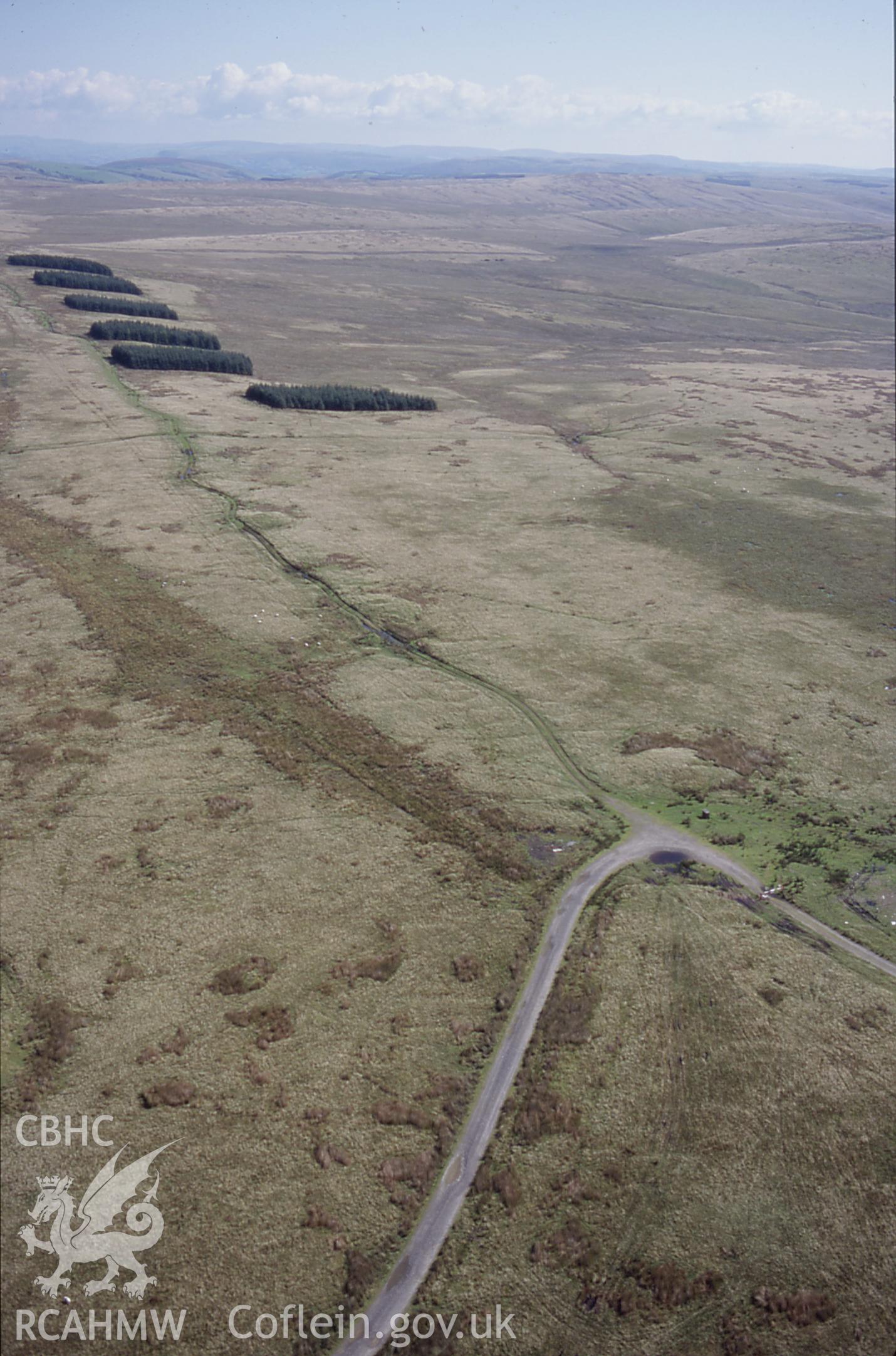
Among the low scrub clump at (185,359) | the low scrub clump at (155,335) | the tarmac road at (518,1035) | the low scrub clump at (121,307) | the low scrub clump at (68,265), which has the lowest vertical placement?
the tarmac road at (518,1035)

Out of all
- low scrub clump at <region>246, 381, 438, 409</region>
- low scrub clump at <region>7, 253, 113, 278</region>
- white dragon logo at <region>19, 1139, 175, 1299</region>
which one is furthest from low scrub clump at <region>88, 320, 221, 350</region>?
white dragon logo at <region>19, 1139, 175, 1299</region>

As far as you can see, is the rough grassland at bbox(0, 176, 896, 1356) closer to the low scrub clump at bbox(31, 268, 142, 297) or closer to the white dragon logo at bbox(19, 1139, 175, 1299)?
the white dragon logo at bbox(19, 1139, 175, 1299)

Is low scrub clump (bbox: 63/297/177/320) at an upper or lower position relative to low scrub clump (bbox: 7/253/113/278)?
lower

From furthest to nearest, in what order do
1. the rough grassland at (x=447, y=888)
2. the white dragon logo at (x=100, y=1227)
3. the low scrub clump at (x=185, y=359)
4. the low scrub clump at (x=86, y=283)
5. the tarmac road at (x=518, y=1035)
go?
the low scrub clump at (x=86, y=283) < the low scrub clump at (x=185, y=359) < the rough grassland at (x=447, y=888) < the tarmac road at (x=518, y=1035) < the white dragon logo at (x=100, y=1227)

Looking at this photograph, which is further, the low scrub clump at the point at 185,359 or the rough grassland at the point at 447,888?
the low scrub clump at the point at 185,359

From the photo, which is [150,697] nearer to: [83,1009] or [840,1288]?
[83,1009]

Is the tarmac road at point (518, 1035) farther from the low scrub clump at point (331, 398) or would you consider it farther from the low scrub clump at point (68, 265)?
the low scrub clump at point (68, 265)

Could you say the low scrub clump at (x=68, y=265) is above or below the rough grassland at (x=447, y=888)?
above

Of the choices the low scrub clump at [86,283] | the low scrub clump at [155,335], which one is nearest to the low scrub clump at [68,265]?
the low scrub clump at [86,283]
